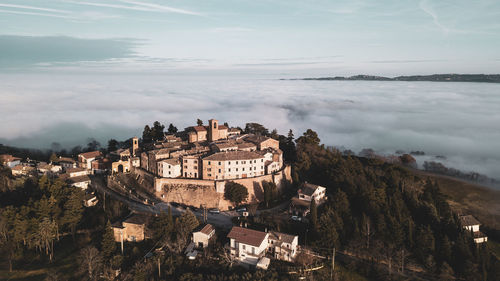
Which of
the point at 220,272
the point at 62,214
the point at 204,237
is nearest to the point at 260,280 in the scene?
the point at 220,272

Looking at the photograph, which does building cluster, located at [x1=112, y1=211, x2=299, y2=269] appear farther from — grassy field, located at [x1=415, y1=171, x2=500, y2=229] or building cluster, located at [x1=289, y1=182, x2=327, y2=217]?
grassy field, located at [x1=415, y1=171, x2=500, y2=229]

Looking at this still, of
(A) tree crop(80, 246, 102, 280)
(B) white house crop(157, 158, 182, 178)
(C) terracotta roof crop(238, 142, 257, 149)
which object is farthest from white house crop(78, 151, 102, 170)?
(A) tree crop(80, 246, 102, 280)

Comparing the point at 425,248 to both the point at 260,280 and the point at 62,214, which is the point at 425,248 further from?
the point at 62,214

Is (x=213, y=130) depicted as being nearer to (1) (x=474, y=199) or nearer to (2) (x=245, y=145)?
(2) (x=245, y=145)

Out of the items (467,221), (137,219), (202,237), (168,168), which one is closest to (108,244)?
(137,219)

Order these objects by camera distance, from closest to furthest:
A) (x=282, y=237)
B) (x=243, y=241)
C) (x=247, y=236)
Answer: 1. (x=243, y=241)
2. (x=247, y=236)
3. (x=282, y=237)

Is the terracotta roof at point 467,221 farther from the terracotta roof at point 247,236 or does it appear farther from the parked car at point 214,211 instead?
the parked car at point 214,211

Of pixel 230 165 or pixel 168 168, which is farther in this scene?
pixel 168 168
